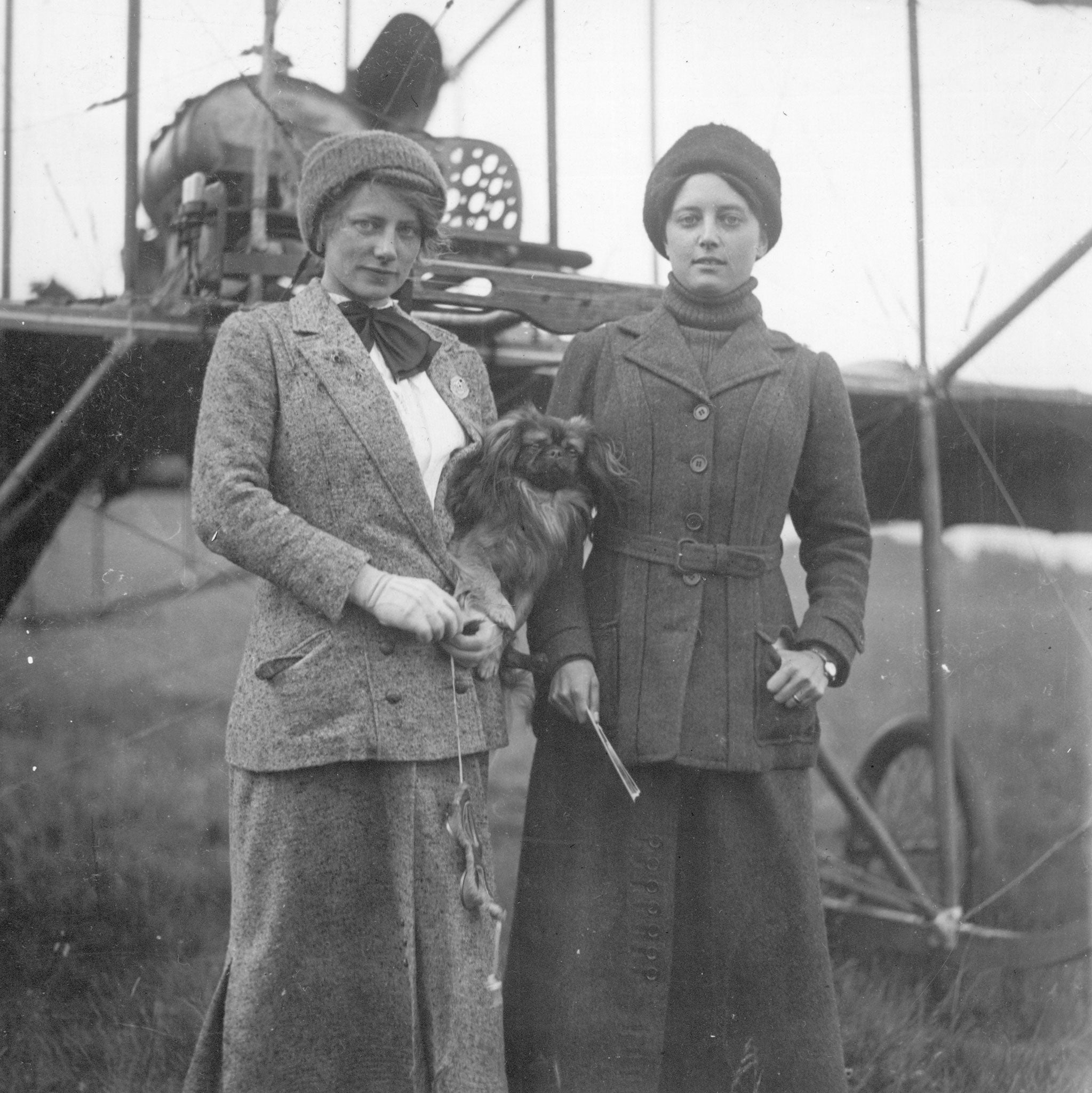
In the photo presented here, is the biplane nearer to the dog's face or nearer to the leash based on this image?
the dog's face

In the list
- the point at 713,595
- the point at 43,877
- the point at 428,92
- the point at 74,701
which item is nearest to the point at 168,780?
the point at 74,701

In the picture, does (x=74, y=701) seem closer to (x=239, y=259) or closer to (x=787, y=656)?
(x=239, y=259)

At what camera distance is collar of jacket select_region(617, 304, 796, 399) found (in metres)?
2.51

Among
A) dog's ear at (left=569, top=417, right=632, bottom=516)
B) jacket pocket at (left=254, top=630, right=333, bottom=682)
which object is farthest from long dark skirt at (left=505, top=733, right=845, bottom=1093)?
jacket pocket at (left=254, top=630, right=333, bottom=682)

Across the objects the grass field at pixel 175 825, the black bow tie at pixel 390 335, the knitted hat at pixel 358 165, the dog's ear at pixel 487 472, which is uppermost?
the knitted hat at pixel 358 165

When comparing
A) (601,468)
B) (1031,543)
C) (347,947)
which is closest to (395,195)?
(601,468)

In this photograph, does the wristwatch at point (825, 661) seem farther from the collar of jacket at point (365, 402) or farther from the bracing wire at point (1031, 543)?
the bracing wire at point (1031, 543)

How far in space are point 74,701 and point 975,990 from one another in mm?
3528

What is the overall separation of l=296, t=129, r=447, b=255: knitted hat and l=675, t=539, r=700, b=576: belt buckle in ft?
2.76

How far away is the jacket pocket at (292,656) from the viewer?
2.15 meters

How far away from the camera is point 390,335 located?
231 centimetres

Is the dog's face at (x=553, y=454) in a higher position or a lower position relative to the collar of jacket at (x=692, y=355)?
lower

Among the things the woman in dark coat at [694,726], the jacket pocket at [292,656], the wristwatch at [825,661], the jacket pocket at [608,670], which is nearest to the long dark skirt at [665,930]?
the woman in dark coat at [694,726]

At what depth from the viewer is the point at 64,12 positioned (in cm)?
328
